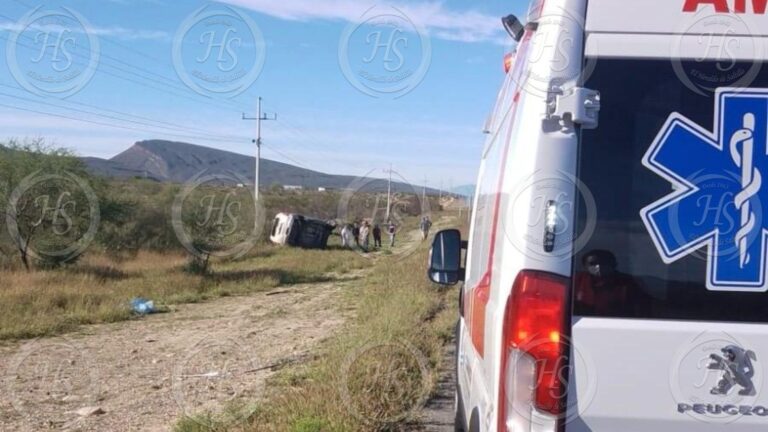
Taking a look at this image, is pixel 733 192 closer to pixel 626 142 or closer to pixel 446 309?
pixel 626 142

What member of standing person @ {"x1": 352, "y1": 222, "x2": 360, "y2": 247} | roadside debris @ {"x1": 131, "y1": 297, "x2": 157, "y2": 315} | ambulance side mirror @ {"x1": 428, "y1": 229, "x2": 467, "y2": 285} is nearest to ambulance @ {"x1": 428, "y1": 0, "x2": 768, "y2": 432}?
ambulance side mirror @ {"x1": 428, "y1": 229, "x2": 467, "y2": 285}

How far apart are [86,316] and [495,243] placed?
15.2 meters

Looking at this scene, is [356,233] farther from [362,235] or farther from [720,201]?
[720,201]

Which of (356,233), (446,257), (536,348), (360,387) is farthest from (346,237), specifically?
(536,348)

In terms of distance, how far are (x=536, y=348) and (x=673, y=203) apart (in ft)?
1.92

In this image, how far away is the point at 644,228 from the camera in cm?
231

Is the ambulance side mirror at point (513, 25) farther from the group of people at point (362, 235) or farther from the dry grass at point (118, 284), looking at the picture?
the group of people at point (362, 235)

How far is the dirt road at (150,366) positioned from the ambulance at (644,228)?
6.02 metres

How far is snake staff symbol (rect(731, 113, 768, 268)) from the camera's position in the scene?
229cm

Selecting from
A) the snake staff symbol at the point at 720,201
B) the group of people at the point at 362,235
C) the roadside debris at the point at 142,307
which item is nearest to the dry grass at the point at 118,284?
the roadside debris at the point at 142,307

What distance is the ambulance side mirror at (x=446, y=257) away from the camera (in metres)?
4.72

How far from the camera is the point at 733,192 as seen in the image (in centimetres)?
229

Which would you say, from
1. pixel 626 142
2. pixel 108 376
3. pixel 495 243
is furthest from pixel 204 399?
pixel 626 142

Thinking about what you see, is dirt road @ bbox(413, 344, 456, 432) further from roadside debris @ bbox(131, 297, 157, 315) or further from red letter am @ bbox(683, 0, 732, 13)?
roadside debris @ bbox(131, 297, 157, 315)
